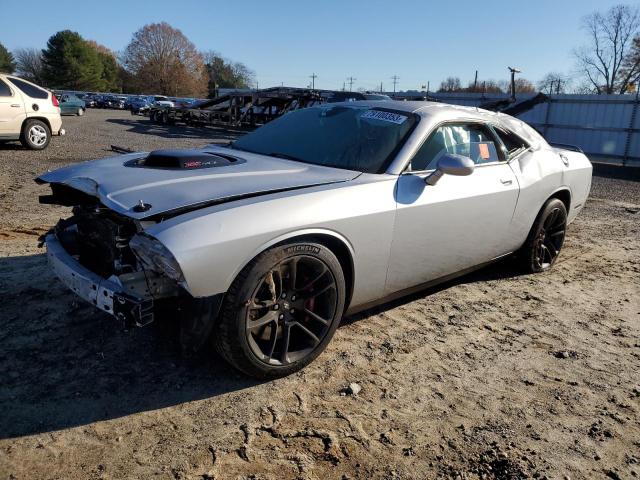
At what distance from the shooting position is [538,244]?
179 inches

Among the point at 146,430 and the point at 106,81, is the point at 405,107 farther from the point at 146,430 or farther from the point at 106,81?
the point at 106,81

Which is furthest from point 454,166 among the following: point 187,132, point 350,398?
point 187,132

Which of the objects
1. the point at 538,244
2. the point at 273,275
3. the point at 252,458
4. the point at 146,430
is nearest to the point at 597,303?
the point at 538,244

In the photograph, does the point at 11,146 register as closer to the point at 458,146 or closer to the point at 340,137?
the point at 340,137

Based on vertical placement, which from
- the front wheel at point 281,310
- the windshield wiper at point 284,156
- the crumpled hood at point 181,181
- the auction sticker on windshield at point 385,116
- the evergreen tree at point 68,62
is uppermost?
the evergreen tree at point 68,62

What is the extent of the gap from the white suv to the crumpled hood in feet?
28.5

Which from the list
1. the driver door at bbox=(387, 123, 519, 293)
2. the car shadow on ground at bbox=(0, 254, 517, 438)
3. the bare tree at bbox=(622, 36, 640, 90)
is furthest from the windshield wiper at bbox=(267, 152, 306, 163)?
the bare tree at bbox=(622, 36, 640, 90)

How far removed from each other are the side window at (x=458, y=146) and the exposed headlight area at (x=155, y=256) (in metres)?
1.68

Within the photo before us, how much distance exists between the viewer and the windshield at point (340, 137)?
10.6ft

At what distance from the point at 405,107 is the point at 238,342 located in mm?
2151

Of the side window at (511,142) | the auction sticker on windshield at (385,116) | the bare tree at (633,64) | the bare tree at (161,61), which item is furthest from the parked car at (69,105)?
the bare tree at (161,61)

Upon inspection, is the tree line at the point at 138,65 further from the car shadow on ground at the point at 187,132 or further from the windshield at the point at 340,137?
the windshield at the point at 340,137

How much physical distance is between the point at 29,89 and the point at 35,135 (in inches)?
41.2

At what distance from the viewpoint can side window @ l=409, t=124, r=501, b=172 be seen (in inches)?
130
